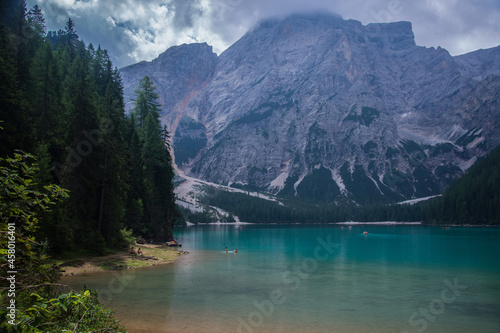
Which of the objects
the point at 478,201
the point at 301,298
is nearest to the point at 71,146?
the point at 301,298

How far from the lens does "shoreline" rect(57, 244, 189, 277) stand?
3569 centimetres

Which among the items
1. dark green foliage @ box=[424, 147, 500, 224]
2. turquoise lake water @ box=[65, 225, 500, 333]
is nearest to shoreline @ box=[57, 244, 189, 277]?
turquoise lake water @ box=[65, 225, 500, 333]

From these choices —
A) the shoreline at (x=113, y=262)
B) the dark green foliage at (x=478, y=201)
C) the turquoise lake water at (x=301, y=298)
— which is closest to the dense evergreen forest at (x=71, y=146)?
the shoreline at (x=113, y=262)

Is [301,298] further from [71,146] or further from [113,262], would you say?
[71,146]

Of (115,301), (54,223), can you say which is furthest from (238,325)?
(54,223)

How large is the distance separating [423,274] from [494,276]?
26.5 ft

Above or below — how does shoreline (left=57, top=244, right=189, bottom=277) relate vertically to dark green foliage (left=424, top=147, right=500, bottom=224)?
below

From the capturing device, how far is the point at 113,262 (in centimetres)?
4109

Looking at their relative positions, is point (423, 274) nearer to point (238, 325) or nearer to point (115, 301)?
Answer: point (238, 325)

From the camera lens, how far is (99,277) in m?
33.8

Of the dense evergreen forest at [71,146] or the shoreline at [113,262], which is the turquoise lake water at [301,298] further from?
the dense evergreen forest at [71,146]

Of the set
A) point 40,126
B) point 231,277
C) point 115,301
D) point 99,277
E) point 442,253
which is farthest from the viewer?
point 442,253

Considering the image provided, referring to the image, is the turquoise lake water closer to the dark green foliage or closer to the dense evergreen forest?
the dense evergreen forest

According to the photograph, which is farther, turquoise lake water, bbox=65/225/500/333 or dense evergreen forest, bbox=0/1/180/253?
dense evergreen forest, bbox=0/1/180/253
